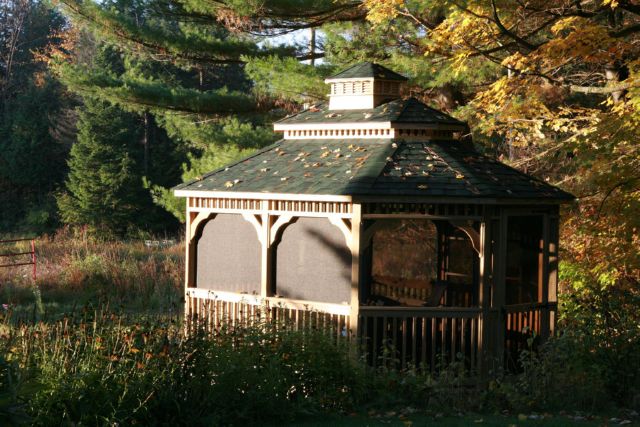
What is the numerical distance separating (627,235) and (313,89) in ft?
25.0

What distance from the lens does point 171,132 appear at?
2886 centimetres

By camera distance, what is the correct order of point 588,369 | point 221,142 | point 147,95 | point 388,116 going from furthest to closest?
point 221,142, point 147,95, point 388,116, point 588,369

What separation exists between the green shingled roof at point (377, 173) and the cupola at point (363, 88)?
0.68 metres

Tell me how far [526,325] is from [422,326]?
179 cm

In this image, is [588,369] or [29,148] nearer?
[588,369]

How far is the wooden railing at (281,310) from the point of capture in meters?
10.8

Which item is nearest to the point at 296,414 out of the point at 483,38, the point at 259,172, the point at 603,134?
the point at 259,172

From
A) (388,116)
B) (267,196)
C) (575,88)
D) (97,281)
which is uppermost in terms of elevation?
(575,88)

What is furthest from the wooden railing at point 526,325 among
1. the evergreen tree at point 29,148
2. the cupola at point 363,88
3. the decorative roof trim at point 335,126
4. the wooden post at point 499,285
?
the evergreen tree at point 29,148

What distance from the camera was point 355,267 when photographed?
1067 centimetres

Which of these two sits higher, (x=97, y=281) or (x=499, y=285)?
(x=499, y=285)

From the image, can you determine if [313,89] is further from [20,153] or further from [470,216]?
[20,153]

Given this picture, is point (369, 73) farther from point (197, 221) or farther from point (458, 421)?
point (458, 421)

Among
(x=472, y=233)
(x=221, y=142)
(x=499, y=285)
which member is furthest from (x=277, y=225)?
(x=221, y=142)
